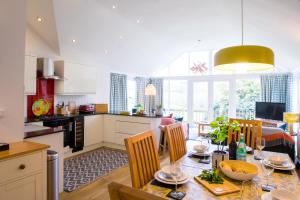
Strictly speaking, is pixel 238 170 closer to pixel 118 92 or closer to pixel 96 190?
pixel 96 190

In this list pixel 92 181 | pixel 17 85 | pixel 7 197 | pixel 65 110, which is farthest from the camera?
pixel 65 110

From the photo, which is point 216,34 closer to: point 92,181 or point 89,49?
point 89,49

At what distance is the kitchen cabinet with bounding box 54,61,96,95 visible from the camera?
13.6ft

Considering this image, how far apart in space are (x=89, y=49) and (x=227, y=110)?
509 centimetres

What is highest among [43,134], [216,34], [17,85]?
[216,34]

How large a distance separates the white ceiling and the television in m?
1.26

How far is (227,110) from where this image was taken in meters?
7.07

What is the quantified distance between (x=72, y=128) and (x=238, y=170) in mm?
3492

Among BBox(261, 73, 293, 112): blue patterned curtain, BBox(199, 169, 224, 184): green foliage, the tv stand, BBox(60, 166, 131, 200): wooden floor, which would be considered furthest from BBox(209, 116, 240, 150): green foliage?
BBox(261, 73, 293, 112): blue patterned curtain

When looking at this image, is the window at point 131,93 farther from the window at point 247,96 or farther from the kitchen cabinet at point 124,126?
the window at point 247,96

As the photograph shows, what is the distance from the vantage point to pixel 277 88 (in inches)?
244

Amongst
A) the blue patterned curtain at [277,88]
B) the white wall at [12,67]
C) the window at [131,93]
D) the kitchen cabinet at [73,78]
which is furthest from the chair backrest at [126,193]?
the blue patterned curtain at [277,88]

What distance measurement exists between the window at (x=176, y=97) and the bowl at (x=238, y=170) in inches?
252

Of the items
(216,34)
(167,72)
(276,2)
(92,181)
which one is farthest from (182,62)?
(92,181)
